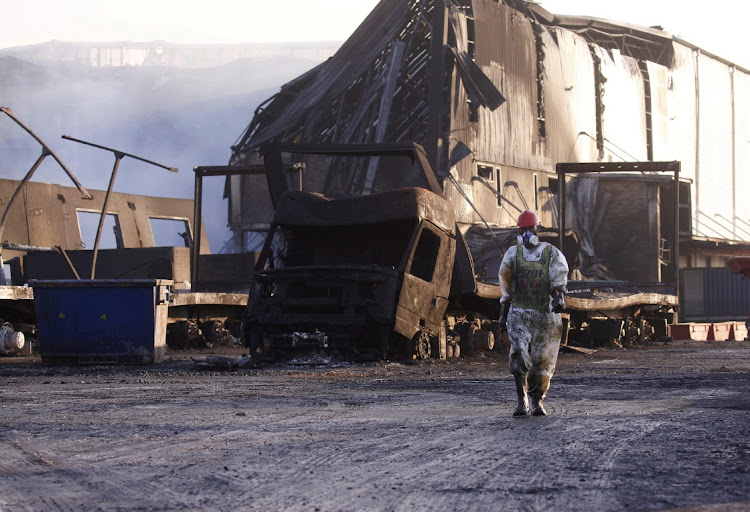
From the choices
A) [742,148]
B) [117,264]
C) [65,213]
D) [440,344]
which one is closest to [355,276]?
[440,344]

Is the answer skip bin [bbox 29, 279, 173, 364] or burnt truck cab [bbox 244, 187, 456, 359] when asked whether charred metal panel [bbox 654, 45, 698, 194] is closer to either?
burnt truck cab [bbox 244, 187, 456, 359]

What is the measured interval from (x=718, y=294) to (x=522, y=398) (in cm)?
3965

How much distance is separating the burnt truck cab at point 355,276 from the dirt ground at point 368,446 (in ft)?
8.51

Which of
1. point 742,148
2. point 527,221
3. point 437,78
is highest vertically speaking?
point 742,148

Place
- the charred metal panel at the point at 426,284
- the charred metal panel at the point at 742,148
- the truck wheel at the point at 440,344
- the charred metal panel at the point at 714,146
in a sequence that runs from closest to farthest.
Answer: the charred metal panel at the point at 426,284, the truck wheel at the point at 440,344, the charred metal panel at the point at 714,146, the charred metal panel at the point at 742,148

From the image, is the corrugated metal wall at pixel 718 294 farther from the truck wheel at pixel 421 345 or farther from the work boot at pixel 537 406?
the work boot at pixel 537 406

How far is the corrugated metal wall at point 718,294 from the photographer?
44938 millimetres

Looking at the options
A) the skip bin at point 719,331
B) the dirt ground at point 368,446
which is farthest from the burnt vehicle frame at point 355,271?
the skip bin at point 719,331

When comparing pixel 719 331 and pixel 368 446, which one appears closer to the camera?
pixel 368 446

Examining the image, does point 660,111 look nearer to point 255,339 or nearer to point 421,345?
point 421,345

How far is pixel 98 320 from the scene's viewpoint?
15.3 m

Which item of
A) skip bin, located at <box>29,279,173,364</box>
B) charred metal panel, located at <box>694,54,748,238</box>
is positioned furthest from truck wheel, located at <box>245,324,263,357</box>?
charred metal panel, located at <box>694,54,748,238</box>

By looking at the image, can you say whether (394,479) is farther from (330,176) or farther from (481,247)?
(330,176)

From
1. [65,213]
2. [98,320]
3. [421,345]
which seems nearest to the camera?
[98,320]
